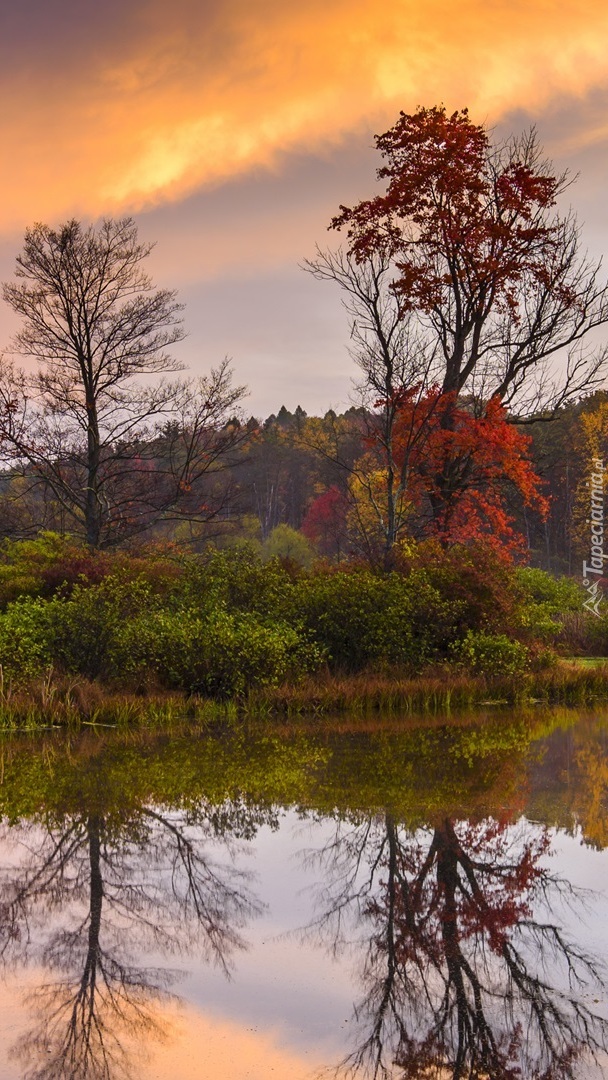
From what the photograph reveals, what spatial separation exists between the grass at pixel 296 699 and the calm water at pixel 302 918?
8.37 feet

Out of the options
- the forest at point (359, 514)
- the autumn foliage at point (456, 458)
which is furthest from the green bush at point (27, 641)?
the autumn foliage at point (456, 458)

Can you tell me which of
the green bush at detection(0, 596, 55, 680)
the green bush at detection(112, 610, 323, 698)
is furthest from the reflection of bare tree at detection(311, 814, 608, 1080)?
the green bush at detection(0, 596, 55, 680)

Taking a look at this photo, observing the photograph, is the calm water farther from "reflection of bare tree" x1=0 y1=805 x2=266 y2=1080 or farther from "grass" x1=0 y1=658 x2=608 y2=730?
"grass" x1=0 y1=658 x2=608 y2=730

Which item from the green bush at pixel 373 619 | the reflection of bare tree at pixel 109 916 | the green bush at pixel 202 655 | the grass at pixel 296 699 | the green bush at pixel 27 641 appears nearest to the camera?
the reflection of bare tree at pixel 109 916

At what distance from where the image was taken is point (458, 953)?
495 cm

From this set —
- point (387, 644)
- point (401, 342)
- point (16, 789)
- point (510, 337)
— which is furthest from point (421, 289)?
point (16, 789)

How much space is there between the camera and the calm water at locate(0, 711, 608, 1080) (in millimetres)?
4059

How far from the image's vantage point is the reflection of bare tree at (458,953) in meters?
3.98

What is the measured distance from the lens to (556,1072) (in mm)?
3805

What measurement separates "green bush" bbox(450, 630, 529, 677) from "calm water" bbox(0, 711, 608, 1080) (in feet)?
18.4

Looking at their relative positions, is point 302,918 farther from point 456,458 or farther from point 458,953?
point 456,458

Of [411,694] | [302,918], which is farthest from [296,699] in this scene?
[302,918]

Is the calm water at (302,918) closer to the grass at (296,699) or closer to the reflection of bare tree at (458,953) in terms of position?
the reflection of bare tree at (458,953)

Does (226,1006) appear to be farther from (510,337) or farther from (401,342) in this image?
(510,337)
